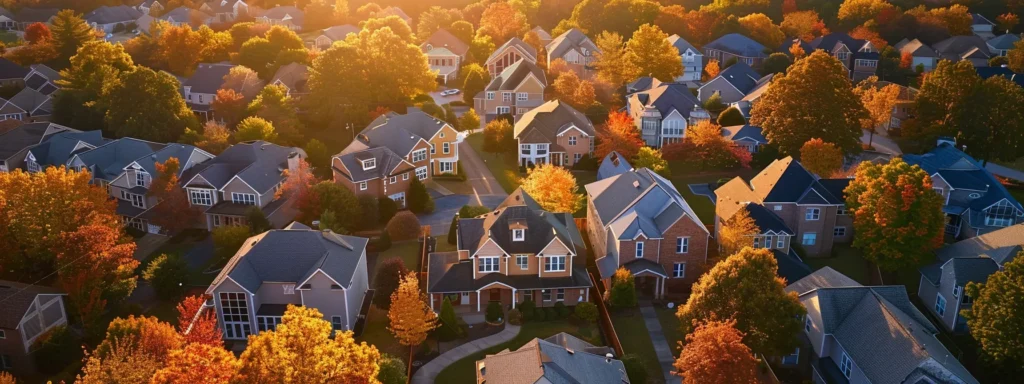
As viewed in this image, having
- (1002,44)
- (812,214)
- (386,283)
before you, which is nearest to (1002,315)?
(812,214)

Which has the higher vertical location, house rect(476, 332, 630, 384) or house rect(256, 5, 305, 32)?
house rect(256, 5, 305, 32)

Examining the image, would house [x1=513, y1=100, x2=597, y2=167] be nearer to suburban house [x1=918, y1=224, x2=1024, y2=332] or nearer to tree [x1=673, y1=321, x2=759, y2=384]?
suburban house [x1=918, y1=224, x2=1024, y2=332]

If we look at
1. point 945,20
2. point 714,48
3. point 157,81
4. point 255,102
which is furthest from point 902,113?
point 157,81

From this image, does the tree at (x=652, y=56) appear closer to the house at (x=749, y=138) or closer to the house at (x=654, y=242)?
the house at (x=749, y=138)

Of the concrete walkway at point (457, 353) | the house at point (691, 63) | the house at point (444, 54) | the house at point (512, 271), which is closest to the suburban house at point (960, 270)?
the house at point (512, 271)

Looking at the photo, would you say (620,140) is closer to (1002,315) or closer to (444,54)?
(1002,315)

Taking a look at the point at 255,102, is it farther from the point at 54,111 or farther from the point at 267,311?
the point at 267,311

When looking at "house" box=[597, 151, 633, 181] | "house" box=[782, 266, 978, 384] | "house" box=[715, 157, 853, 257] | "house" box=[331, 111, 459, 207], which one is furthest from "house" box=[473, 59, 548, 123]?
"house" box=[782, 266, 978, 384]
